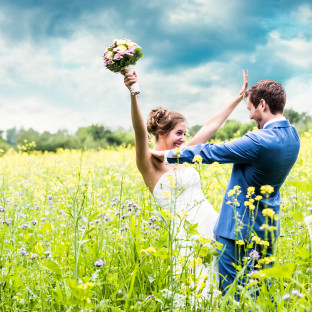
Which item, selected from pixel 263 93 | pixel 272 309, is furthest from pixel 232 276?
pixel 263 93

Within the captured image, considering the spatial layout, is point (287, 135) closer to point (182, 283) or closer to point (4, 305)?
point (182, 283)

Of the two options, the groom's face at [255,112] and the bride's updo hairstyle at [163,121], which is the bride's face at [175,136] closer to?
the bride's updo hairstyle at [163,121]

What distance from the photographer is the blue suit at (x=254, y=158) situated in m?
2.78

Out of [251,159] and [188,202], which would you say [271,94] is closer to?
[251,159]

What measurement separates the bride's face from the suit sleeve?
1.00 m

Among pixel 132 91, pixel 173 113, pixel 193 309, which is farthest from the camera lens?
pixel 173 113

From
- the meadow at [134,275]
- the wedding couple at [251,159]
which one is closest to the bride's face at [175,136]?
the wedding couple at [251,159]

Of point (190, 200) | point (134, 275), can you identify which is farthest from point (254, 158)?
point (134, 275)

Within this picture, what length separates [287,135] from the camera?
2.87 metres

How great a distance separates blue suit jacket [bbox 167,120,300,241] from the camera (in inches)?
109

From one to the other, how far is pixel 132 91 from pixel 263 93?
106 cm

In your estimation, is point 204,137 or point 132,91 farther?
point 204,137

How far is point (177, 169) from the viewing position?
395 centimetres

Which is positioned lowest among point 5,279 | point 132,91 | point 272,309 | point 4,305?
point 4,305
